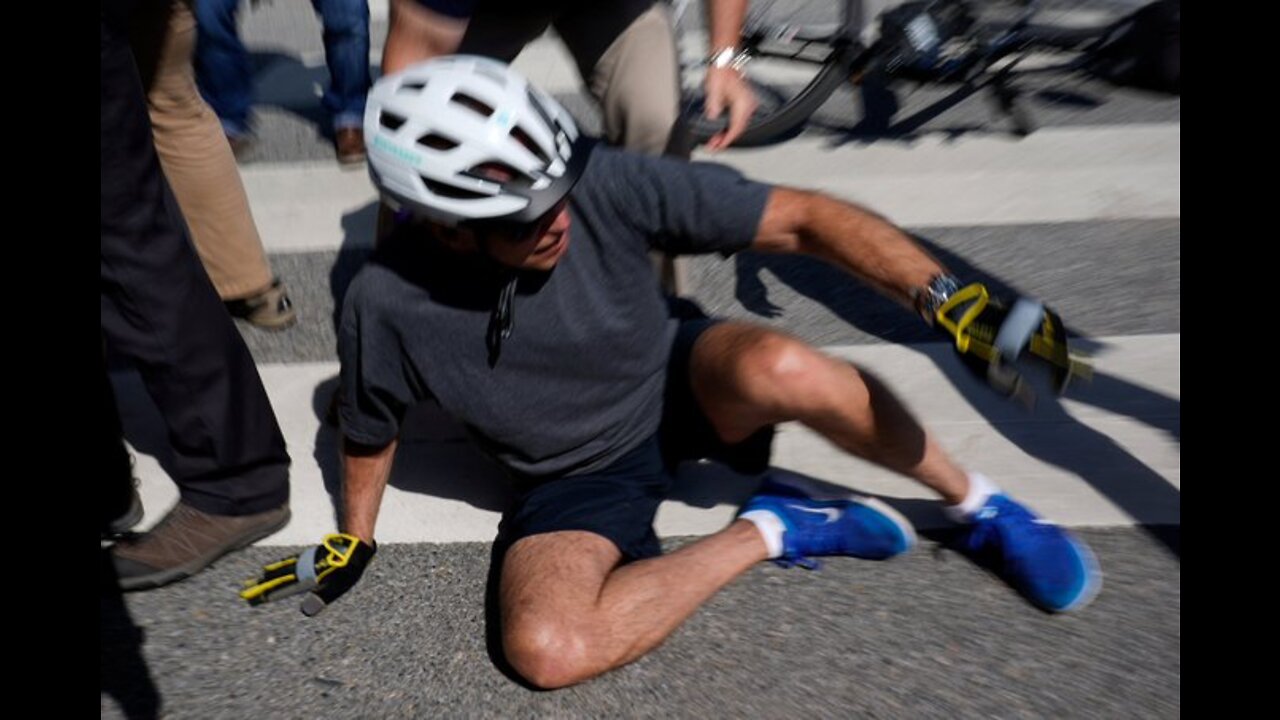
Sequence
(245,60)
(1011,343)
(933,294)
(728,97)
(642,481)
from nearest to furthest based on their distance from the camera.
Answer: (1011,343) < (933,294) < (642,481) < (728,97) < (245,60)

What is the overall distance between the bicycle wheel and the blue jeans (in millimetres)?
1380

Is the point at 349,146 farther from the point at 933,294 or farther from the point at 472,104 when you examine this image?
the point at 933,294

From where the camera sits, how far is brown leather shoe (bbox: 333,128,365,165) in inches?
197

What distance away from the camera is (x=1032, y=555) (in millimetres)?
2578

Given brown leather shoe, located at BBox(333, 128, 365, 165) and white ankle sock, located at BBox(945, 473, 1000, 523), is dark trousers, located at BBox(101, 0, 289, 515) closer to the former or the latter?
white ankle sock, located at BBox(945, 473, 1000, 523)

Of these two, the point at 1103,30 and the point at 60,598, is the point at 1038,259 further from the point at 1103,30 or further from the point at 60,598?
the point at 60,598

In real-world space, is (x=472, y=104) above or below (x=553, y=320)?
above

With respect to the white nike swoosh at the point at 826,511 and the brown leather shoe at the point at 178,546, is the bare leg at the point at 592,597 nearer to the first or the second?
the white nike swoosh at the point at 826,511

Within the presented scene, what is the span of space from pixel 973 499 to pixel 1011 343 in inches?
28.2

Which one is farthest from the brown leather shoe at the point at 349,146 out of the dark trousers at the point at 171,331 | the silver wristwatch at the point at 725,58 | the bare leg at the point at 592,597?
the bare leg at the point at 592,597

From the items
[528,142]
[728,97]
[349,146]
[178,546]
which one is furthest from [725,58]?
[349,146]

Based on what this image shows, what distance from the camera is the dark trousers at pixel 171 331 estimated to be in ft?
8.23
